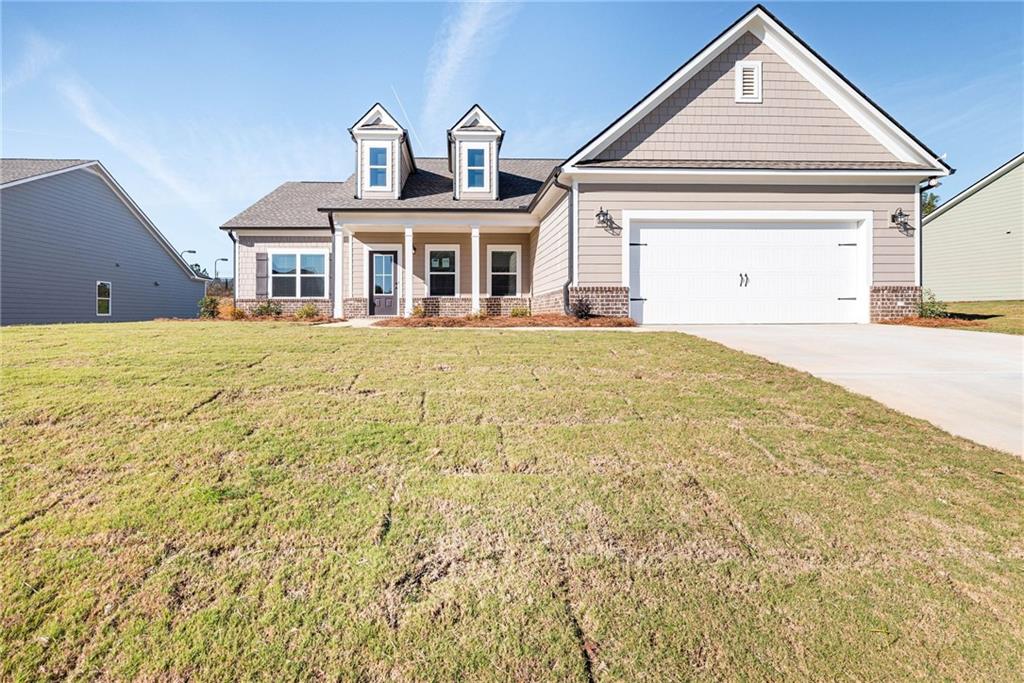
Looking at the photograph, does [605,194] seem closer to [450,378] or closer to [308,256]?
[450,378]

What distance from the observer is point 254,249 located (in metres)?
16.2

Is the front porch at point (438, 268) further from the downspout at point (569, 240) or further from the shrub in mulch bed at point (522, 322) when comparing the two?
the shrub in mulch bed at point (522, 322)

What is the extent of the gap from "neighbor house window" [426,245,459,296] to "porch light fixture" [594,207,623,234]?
21.0 ft

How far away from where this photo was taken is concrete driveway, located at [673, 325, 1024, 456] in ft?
13.9

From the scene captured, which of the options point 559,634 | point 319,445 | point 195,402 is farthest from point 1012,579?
point 195,402

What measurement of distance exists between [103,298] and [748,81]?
23268 millimetres

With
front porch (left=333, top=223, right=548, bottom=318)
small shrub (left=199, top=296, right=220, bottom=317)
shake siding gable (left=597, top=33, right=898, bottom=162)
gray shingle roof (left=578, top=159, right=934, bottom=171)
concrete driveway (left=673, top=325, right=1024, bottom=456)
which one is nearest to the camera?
concrete driveway (left=673, top=325, right=1024, bottom=456)

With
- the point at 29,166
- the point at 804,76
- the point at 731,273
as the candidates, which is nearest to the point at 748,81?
the point at 804,76

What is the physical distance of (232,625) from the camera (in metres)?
1.92

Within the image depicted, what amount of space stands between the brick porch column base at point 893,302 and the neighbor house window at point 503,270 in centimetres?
986

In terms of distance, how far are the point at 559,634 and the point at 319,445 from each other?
224 centimetres

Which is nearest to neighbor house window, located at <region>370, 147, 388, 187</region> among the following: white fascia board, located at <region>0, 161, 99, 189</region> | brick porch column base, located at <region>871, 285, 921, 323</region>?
white fascia board, located at <region>0, 161, 99, 189</region>

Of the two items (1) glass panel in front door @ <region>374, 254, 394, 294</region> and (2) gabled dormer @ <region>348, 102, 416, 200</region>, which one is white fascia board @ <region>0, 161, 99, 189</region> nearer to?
(2) gabled dormer @ <region>348, 102, 416, 200</region>

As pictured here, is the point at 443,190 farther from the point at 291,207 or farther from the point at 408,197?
the point at 291,207
